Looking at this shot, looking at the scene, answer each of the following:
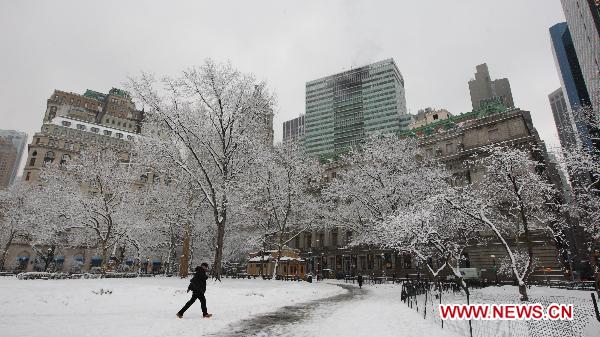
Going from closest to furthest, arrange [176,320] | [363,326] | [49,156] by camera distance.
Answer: [176,320] < [363,326] < [49,156]

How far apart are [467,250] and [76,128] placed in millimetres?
90334

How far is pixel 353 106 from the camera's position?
178 m

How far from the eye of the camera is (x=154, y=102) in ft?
78.9

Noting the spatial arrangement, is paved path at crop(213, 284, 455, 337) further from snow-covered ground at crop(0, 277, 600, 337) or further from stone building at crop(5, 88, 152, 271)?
stone building at crop(5, 88, 152, 271)

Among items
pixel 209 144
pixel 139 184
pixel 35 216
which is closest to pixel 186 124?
pixel 209 144

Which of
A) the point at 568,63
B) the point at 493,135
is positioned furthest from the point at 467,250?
the point at 568,63

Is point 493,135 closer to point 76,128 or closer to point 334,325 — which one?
point 334,325

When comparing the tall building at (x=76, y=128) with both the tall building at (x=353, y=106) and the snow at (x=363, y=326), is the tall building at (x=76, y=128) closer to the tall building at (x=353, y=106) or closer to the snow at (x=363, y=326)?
the snow at (x=363, y=326)

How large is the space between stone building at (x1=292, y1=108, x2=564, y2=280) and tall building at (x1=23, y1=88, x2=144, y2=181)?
45701mm

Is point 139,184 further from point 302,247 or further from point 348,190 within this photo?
point 348,190

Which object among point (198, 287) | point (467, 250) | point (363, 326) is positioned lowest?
point (363, 326)

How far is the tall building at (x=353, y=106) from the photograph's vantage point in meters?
166

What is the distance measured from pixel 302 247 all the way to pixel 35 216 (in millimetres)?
47219

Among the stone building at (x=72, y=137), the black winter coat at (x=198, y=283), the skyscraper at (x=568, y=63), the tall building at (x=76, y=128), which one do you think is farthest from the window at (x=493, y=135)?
the skyscraper at (x=568, y=63)
